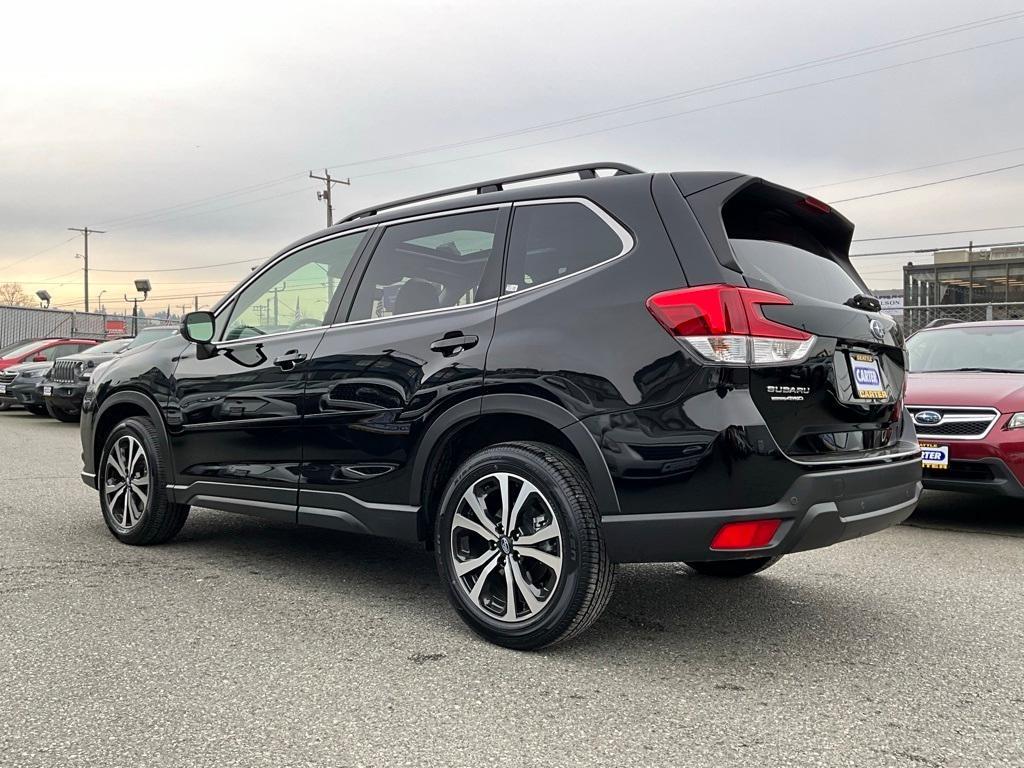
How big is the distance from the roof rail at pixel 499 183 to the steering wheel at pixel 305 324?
22.9 inches

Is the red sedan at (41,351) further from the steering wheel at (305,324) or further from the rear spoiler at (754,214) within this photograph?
the rear spoiler at (754,214)

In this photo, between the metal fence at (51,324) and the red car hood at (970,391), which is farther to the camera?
the metal fence at (51,324)

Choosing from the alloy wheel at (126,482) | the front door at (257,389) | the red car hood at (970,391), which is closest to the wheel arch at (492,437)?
the front door at (257,389)

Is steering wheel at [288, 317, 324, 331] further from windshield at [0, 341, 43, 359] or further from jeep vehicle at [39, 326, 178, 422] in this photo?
windshield at [0, 341, 43, 359]

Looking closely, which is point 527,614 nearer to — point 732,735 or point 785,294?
point 732,735

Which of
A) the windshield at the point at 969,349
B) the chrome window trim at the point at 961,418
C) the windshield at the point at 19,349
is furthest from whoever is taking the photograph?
the windshield at the point at 19,349

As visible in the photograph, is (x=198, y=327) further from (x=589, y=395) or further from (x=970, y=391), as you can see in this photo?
(x=970, y=391)

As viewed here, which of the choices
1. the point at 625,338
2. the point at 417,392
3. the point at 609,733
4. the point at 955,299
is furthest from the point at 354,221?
the point at 955,299

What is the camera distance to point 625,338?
3.13m

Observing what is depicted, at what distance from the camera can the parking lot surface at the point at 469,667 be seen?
2.55m

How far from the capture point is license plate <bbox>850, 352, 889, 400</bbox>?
11.0 ft

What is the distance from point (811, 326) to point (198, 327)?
3.23 m

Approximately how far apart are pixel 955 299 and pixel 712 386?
2334 centimetres

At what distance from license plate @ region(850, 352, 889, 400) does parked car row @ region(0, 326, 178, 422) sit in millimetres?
11553
